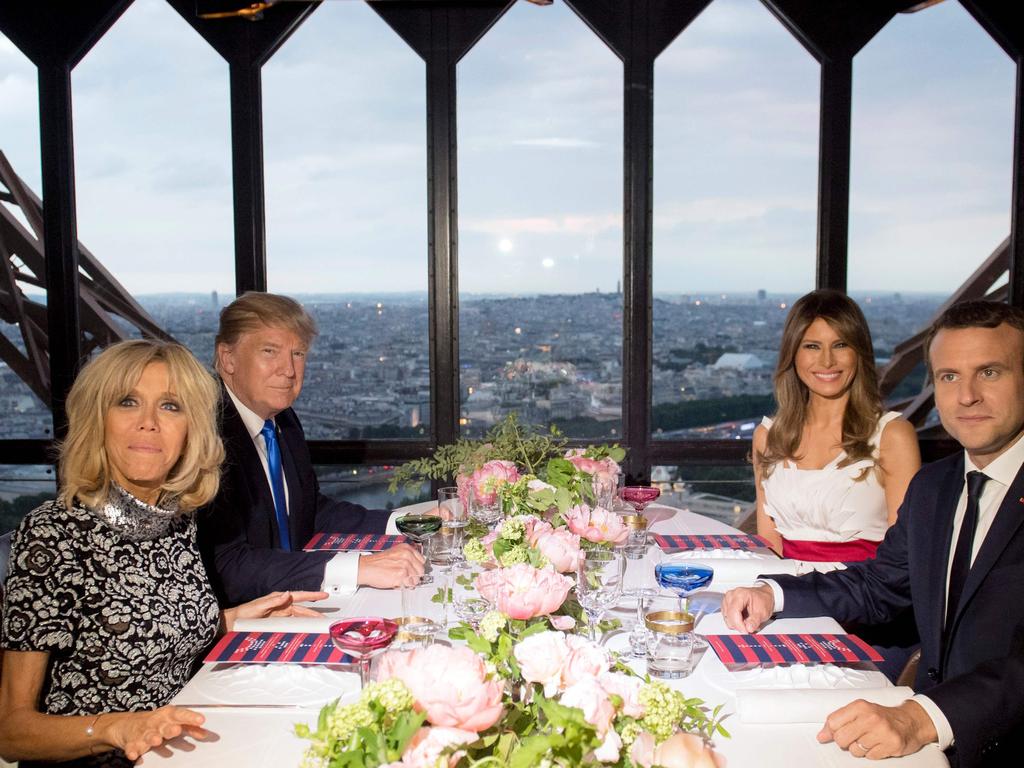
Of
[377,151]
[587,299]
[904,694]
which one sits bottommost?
[904,694]

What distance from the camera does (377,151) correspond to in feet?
13.8

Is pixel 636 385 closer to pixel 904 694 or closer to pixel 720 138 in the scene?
pixel 720 138

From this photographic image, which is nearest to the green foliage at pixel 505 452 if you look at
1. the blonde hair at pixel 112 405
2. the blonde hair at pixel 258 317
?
the blonde hair at pixel 258 317

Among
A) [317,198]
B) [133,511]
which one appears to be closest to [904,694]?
[133,511]

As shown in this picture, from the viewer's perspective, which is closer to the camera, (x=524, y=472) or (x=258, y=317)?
(x=524, y=472)

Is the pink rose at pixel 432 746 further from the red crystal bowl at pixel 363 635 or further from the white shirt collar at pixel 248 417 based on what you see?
the white shirt collar at pixel 248 417

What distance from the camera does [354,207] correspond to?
4246 millimetres

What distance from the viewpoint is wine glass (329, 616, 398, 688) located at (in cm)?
157

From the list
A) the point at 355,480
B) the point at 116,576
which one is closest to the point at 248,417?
the point at 116,576

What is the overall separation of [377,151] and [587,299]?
3.93ft

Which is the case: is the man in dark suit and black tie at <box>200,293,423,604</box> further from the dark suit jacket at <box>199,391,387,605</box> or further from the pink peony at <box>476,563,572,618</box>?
the pink peony at <box>476,563,572,618</box>

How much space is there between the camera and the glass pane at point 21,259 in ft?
13.7

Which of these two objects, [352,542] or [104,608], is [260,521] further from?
[104,608]

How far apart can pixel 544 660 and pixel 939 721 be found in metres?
0.87
